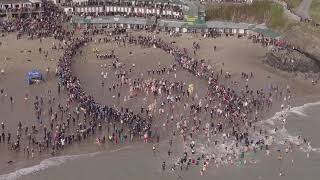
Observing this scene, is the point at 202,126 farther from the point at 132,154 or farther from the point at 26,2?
the point at 26,2

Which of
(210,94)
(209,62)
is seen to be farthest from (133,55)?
(210,94)

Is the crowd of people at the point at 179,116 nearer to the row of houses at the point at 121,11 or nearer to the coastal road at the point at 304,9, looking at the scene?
the coastal road at the point at 304,9

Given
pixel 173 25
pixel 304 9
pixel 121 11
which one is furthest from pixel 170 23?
pixel 304 9

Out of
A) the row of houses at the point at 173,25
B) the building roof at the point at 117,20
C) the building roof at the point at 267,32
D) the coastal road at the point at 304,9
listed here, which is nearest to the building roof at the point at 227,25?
the row of houses at the point at 173,25

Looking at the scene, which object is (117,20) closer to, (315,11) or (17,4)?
(17,4)

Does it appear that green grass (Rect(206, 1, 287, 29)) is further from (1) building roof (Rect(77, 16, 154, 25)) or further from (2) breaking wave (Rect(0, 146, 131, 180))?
(2) breaking wave (Rect(0, 146, 131, 180))
